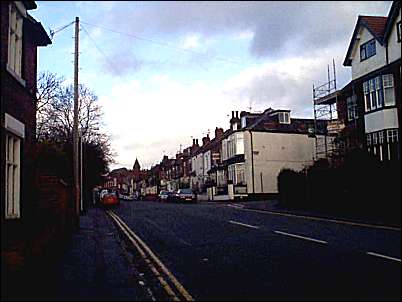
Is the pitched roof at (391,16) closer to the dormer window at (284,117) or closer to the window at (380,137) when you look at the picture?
the window at (380,137)

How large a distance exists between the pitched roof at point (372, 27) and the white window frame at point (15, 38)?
2312 centimetres

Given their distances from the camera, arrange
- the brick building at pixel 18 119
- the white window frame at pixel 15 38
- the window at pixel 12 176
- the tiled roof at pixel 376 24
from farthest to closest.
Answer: the tiled roof at pixel 376 24, the window at pixel 12 176, the white window frame at pixel 15 38, the brick building at pixel 18 119

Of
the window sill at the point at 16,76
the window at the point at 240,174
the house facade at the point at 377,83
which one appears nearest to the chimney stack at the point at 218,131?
the window at the point at 240,174

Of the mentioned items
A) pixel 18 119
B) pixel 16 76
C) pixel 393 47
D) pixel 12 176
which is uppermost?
pixel 393 47

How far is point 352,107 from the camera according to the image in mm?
37250

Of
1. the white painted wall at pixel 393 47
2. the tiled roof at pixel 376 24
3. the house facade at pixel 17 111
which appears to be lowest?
the house facade at pixel 17 111

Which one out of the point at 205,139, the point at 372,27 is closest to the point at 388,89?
the point at 372,27

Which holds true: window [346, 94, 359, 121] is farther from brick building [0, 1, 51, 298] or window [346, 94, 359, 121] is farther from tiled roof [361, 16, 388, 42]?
brick building [0, 1, 51, 298]

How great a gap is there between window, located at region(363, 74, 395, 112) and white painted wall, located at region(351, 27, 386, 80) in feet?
2.70

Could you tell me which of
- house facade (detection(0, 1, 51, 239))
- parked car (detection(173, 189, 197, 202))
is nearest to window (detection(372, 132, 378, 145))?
house facade (detection(0, 1, 51, 239))

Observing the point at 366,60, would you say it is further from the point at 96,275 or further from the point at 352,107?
the point at 96,275

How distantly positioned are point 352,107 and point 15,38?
27.7 m

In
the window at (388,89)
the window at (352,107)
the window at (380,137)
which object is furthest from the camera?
the window at (352,107)

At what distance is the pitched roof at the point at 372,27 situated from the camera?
1268 inches
